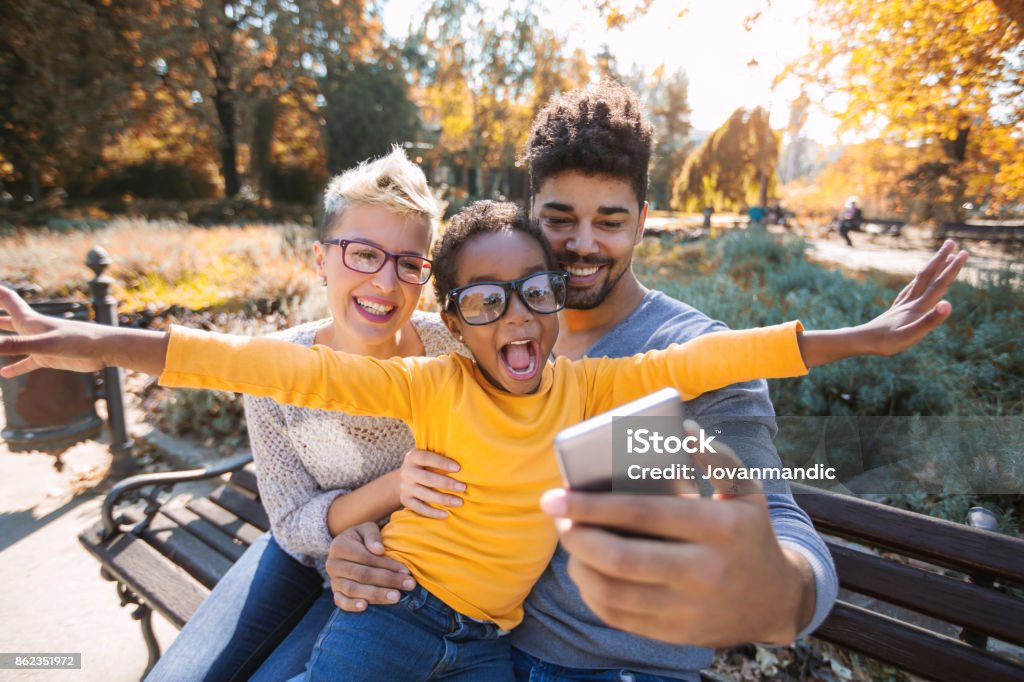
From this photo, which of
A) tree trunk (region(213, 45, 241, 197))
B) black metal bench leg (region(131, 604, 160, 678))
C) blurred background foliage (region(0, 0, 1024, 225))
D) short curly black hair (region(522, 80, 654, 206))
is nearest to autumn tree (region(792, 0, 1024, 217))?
blurred background foliage (region(0, 0, 1024, 225))

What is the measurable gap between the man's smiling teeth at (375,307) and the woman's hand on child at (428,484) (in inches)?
25.6

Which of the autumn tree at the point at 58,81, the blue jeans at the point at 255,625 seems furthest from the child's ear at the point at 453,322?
the autumn tree at the point at 58,81

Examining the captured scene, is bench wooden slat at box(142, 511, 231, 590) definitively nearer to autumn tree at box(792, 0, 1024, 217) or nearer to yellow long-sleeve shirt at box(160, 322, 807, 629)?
yellow long-sleeve shirt at box(160, 322, 807, 629)

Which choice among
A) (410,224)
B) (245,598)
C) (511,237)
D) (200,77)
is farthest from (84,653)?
(200,77)

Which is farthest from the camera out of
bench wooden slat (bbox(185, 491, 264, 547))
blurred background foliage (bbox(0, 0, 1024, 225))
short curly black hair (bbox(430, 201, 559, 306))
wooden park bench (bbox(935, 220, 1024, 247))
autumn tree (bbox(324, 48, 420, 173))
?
autumn tree (bbox(324, 48, 420, 173))

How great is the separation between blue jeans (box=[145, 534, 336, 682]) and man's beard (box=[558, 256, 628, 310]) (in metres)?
1.49

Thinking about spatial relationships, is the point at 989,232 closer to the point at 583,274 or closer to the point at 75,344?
the point at 583,274

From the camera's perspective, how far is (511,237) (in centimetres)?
181

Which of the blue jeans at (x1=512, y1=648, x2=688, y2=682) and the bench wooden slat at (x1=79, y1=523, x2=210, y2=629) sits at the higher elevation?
the blue jeans at (x1=512, y1=648, x2=688, y2=682)

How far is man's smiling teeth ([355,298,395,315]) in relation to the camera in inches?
83.7

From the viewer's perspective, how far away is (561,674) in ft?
5.49

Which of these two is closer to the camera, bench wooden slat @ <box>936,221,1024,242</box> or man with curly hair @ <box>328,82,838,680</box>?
man with curly hair @ <box>328,82,838,680</box>

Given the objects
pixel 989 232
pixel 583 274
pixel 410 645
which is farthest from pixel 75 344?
pixel 989 232

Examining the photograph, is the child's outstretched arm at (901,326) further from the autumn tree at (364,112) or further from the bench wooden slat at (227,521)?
the autumn tree at (364,112)
